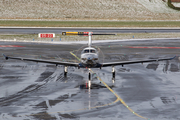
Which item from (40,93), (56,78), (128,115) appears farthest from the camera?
(56,78)

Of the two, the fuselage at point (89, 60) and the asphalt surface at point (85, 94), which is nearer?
the asphalt surface at point (85, 94)

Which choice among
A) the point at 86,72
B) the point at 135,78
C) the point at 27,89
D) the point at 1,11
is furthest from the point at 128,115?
the point at 1,11

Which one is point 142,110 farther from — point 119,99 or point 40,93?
point 40,93

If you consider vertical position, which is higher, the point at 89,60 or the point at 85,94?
the point at 89,60

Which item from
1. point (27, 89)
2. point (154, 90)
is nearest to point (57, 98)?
point (27, 89)

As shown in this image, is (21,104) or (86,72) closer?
(21,104)

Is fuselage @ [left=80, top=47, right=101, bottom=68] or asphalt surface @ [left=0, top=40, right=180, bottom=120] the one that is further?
fuselage @ [left=80, top=47, right=101, bottom=68]

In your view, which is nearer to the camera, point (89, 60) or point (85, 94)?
point (85, 94)

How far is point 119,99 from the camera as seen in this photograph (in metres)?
19.5

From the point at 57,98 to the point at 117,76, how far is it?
347 inches

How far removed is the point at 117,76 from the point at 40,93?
8.37 metres

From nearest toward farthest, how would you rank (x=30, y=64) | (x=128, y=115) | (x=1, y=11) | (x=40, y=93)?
1. (x=128, y=115)
2. (x=40, y=93)
3. (x=30, y=64)
4. (x=1, y=11)

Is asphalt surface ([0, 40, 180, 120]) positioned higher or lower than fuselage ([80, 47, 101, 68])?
lower

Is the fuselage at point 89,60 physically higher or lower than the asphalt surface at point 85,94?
higher
